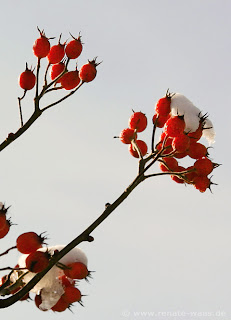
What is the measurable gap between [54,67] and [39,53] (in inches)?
8.3

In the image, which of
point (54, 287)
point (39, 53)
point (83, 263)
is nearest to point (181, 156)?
point (83, 263)

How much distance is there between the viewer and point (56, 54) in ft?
18.1

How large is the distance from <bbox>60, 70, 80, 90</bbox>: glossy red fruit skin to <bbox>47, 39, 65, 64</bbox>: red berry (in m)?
0.24

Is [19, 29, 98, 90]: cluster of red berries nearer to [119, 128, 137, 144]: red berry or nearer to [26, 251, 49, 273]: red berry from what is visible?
[119, 128, 137, 144]: red berry

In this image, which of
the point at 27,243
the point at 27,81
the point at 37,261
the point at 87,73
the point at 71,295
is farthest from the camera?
the point at 87,73

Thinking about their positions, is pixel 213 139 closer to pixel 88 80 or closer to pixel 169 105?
pixel 169 105

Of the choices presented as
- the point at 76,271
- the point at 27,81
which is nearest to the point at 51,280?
the point at 76,271

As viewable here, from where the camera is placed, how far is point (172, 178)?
479 centimetres

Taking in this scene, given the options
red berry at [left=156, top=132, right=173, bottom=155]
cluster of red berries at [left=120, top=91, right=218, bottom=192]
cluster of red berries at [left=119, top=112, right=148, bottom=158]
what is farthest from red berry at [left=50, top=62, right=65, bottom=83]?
red berry at [left=156, top=132, right=173, bottom=155]

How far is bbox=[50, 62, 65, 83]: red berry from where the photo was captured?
546 cm

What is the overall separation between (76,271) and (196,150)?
1.45m

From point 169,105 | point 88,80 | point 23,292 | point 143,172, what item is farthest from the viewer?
point 88,80

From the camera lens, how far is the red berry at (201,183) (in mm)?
4516

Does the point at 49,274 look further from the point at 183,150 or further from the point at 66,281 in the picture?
the point at 183,150
